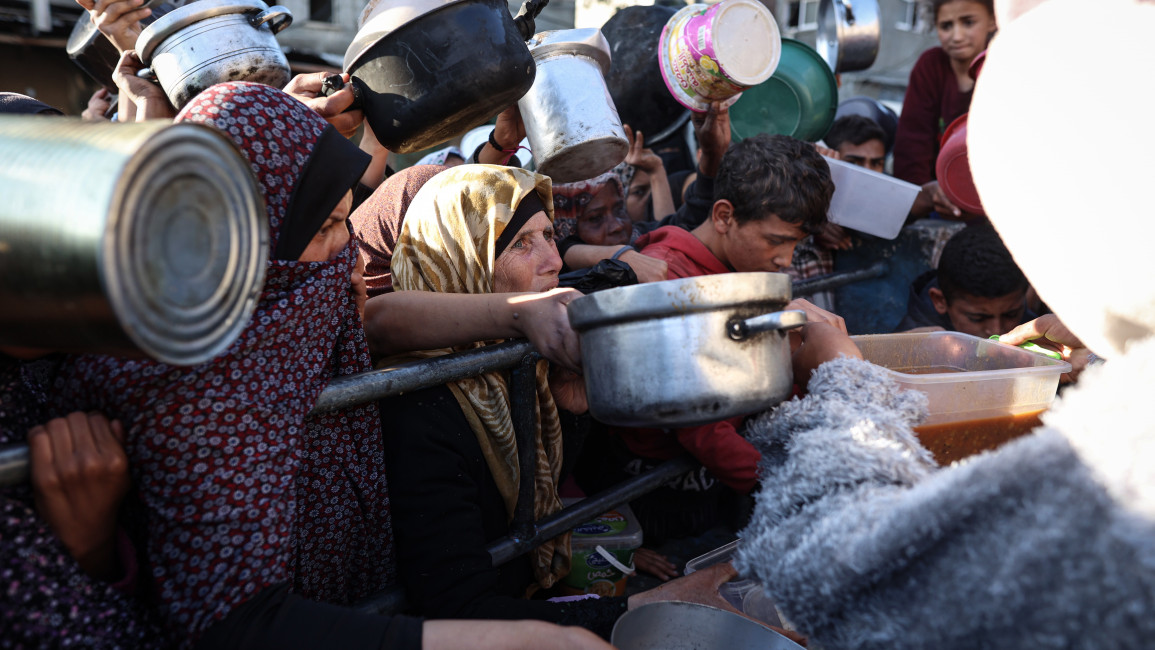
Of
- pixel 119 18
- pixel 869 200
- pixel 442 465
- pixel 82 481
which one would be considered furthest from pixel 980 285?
pixel 119 18

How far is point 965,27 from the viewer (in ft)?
14.3

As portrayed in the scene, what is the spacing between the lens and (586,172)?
9.34 ft

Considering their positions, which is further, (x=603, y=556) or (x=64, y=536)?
(x=603, y=556)

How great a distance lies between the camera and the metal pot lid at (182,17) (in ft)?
7.34

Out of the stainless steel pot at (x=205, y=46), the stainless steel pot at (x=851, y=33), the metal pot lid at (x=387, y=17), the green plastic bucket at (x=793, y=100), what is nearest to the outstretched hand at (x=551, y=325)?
the metal pot lid at (x=387, y=17)

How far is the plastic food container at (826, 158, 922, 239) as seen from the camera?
3844 mm

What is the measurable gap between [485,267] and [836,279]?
7.37 ft

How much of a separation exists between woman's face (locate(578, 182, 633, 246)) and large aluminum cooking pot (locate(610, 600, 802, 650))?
240 cm

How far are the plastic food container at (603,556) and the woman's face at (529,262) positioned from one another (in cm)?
79

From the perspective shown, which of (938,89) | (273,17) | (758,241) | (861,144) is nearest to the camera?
(273,17)

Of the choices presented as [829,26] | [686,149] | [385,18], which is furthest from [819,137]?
[385,18]

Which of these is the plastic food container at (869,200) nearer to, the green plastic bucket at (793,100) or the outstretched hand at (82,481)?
the green plastic bucket at (793,100)

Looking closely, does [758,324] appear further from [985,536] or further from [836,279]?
[836,279]

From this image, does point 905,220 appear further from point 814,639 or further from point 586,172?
point 814,639
